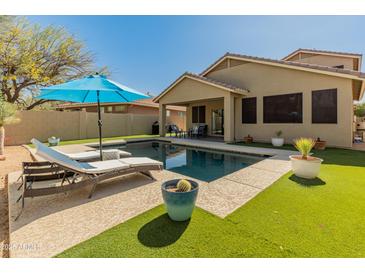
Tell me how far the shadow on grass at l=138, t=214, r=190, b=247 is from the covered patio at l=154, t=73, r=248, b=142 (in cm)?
1019

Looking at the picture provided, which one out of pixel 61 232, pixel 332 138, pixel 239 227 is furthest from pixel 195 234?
pixel 332 138

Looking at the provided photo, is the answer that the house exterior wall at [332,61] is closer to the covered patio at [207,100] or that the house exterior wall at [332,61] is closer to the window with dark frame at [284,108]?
the window with dark frame at [284,108]

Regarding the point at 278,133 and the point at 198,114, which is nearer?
the point at 278,133

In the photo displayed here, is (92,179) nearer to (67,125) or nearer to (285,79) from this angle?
(285,79)

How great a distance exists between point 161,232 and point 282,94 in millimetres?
12021

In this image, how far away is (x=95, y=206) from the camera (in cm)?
372

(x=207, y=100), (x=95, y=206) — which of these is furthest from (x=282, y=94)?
(x=95, y=206)

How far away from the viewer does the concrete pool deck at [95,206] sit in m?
2.66

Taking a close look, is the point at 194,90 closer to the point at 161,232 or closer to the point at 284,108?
the point at 284,108

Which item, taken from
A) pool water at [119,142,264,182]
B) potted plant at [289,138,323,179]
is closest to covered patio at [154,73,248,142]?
pool water at [119,142,264,182]

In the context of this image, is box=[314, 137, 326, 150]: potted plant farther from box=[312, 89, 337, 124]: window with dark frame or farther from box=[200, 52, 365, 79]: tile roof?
box=[200, 52, 365, 79]: tile roof
